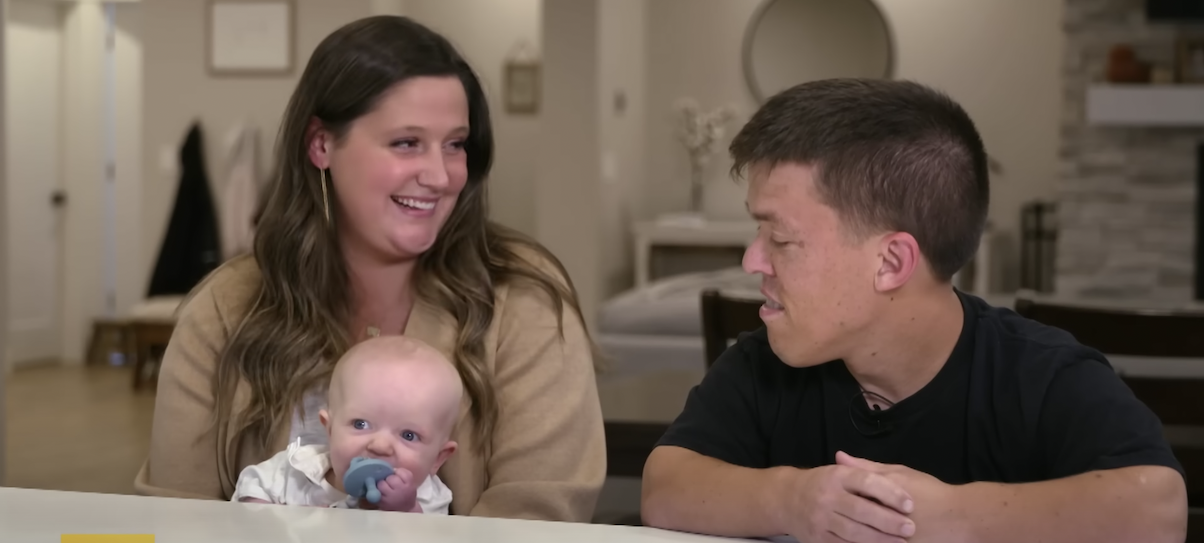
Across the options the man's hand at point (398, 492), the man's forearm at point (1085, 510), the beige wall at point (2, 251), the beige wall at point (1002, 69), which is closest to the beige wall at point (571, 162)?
the beige wall at point (2, 251)

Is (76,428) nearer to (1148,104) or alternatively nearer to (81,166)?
(81,166)

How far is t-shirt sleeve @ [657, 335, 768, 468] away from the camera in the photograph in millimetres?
1480

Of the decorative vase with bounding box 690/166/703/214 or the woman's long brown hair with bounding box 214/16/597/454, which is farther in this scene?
the decorative vase with bounding box 690/166/703/214

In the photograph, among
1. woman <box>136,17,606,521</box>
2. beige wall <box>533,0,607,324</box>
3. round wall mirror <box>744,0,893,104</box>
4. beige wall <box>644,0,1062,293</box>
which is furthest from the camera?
round wall mirror <box>744,0,893,104</box>

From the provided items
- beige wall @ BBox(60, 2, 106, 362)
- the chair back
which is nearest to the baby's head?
the chair back

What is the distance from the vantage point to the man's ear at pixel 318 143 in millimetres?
1895

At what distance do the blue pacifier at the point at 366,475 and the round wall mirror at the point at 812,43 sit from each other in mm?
6786

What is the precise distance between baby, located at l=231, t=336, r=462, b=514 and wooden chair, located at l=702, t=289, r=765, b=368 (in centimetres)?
83

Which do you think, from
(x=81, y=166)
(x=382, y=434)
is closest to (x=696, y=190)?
(x=81, y=166)

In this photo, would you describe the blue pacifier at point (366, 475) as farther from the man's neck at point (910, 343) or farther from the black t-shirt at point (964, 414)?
the man's neck at point (910, 343)

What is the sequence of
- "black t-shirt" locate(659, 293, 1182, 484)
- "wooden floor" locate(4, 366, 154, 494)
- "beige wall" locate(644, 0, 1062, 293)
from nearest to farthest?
"black t-shirt" locate(659, 293, 1182, 484)
"wooden floor" locate(4, 366, 154, 494)
"beige wall" locate(644, 0, 1062, 293)

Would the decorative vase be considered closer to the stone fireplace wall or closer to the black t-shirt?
the stone fireplace wall

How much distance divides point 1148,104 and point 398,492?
6.22 metres

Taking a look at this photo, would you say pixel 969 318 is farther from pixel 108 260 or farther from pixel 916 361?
pixel 108 260
